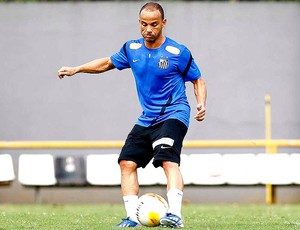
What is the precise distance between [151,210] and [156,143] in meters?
0.56

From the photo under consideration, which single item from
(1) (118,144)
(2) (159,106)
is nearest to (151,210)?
(2) (159,106)

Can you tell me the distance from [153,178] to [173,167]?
702 cm

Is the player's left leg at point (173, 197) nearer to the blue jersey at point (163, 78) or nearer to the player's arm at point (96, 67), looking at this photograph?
the blue jersey at point (163, 78)

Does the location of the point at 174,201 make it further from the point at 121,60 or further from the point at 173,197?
the point at 121,60

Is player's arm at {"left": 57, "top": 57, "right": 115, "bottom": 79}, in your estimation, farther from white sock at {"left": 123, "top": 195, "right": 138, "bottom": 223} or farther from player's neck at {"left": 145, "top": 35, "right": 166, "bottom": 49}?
white sock at {"left": 123, "top": 195, "right": 138, "bottom": 223}

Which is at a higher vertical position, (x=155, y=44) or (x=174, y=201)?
(x=155, y=44)

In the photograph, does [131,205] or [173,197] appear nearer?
[173,197]

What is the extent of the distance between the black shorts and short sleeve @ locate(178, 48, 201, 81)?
0.40 m

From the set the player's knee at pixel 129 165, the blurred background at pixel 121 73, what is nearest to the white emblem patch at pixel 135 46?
the player's knee at pixel 129 165

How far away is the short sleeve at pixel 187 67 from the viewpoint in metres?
8.42

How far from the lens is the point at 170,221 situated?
8.08 meters

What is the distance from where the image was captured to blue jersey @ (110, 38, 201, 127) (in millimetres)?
8367

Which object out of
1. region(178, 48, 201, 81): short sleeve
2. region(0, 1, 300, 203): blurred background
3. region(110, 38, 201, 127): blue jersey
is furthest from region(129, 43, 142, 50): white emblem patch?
region(0, 1, 300, 203): blurred background

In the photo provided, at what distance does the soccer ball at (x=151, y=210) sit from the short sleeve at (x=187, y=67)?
1.07m
